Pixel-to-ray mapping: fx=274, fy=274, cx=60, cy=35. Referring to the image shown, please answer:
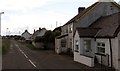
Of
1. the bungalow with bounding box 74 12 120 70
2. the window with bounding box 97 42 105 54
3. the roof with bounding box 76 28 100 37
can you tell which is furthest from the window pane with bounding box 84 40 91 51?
the window with bounding box 97 42 105 54

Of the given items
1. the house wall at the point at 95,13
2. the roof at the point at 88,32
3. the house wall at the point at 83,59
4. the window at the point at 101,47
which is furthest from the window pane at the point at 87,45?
the house wall at the point at 95,13

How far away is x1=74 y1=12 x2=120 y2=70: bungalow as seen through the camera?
22.5 meters

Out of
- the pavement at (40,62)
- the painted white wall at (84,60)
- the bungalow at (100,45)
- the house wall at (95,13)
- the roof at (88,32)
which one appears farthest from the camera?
the house wall at (95,13)

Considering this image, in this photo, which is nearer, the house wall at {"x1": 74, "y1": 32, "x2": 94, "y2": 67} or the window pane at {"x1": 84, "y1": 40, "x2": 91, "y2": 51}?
the house wall at {"x1": 74, "y1": 32, "x2": 94, "y2": 67}

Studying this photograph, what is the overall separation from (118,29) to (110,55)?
7.90 ft

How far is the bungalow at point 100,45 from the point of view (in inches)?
884

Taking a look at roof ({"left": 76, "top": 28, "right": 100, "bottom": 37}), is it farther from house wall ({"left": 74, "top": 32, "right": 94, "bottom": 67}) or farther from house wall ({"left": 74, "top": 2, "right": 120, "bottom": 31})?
house wall ({"left": 74, "top": 2, "right": 120, "bottom": 31})

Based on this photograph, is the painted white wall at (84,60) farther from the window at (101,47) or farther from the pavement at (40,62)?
the window at (101,47)

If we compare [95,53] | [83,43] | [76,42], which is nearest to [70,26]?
[76,42]

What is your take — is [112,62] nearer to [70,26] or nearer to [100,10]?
[100,10]

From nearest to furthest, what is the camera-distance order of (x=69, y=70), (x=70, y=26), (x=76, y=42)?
(x=69, y=70), (x=76, y=42), (x=70, y=26)

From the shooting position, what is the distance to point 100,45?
26.5 meters

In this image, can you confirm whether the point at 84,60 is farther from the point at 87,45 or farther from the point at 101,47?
the point at 87,45

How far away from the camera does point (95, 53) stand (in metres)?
27.7
